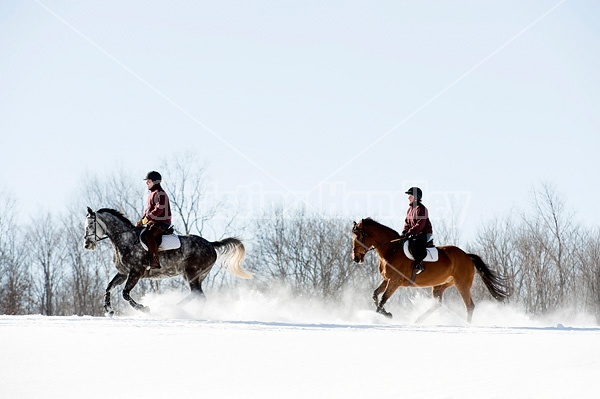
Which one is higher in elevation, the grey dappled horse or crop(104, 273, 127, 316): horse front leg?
the grey dappled horse

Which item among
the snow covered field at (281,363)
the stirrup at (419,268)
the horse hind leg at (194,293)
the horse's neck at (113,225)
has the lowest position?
the snow covered field at (281,363)

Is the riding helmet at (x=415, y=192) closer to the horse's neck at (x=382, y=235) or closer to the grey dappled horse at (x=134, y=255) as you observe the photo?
the horse's neck at (x=382, y=235)

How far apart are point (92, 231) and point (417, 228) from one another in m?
7.46

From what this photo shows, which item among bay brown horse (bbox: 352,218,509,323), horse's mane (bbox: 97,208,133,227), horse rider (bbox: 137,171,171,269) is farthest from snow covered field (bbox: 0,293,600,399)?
bay brown horse (bbox: 352,218,509,323)

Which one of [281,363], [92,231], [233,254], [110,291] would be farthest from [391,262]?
[281,363]

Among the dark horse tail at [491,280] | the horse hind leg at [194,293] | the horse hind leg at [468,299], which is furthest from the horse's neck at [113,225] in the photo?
the dark horse tail at [491,280]

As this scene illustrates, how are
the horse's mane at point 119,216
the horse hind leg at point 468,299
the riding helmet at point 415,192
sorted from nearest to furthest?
the horse's mane at point 119,216 → the riding helmet at point 415,192 → the horse hind leg at point 468,299

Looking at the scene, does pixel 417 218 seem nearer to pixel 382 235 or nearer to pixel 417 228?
pixel 417 228

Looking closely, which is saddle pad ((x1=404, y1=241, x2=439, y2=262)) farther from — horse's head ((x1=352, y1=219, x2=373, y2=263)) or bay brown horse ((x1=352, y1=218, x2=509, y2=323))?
horse's head ((x1=352, y1=219, x2=373, y2=263))

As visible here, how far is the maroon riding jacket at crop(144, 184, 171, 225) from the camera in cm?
1559

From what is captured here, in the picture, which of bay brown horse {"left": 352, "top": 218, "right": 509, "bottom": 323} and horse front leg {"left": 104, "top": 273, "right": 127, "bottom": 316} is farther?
bay brown horse {"left": 352, "top": 218, "right": 509, "bottom": 323}

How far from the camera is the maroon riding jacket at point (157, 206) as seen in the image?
15594 mm

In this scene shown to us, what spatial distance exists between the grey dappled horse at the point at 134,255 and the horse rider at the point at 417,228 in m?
4.70

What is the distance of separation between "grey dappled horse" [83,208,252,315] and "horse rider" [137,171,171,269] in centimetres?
22
